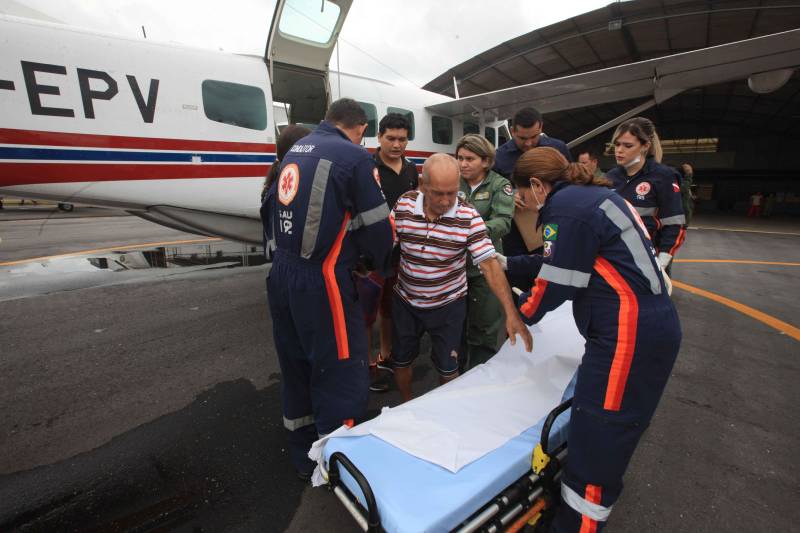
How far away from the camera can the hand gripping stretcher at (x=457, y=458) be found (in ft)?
4.22

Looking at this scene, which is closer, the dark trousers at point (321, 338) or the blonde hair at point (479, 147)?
the dark trousers at point (321, 338)

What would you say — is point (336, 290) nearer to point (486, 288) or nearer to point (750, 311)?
point (486, 288)

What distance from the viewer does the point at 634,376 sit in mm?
1425

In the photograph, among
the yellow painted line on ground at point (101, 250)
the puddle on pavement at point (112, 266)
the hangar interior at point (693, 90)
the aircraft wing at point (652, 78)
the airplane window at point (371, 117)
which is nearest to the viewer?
the aircraft wing at point (652, 78)

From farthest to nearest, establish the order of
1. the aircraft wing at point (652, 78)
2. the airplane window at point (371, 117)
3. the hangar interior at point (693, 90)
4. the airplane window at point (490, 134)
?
the hangar interior at point (693, 90)
the airplane window at point (490, 134)
the airplane window at point (371, 117)
the aircraft wing at point (652, 78)

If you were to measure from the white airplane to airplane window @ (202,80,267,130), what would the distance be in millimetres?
12

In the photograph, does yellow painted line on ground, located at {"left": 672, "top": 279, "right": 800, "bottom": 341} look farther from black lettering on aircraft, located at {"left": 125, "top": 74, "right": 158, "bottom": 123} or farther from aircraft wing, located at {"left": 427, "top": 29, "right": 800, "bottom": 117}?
black lettering on aircraft, located at {"left": 125, "top": 74, "right": 158, "bottom": 123}

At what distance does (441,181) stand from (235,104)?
11.9 ft

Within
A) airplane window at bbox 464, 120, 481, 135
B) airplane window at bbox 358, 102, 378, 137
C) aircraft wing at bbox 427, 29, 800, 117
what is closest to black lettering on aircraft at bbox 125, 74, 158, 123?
airplane window at bbox 358, 102, 378, 137

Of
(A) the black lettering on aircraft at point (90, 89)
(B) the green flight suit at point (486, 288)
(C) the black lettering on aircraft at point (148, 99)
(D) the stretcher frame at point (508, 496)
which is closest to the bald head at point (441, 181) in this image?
(B) the green flight suit at point (486, 288)

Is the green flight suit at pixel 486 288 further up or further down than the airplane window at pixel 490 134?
further down

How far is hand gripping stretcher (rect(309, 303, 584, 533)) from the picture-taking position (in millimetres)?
1285

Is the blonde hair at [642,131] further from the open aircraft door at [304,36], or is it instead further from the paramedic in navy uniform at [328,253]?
the open aircraft door at [304,36]

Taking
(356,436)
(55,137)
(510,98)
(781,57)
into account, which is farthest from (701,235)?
(55,137)
